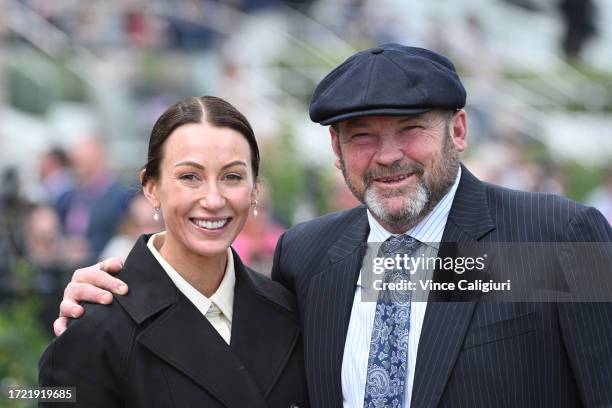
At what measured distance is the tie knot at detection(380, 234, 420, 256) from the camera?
11.1 feet

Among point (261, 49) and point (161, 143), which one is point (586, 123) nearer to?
point (261, 49)

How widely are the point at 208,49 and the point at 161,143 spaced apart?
10.3 meters

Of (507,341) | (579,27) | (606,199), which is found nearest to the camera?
(507,341)

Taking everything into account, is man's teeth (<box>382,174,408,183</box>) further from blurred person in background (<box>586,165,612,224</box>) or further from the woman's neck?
blurred person in background (<box>586,165,612,224</box>)

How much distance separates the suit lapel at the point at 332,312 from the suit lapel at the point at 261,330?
7cm

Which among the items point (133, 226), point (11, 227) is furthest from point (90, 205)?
point (133, 226)

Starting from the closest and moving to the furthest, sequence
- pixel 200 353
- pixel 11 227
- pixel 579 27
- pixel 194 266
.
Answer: pixel 200 353 → pixel 194 266 → pixel 11 227 → pixel 579 27

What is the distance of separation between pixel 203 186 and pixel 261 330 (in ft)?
1.68

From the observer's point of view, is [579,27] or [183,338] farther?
[579,27]

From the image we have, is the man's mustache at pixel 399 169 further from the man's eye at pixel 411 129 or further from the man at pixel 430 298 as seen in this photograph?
the man's eye at pixel 411 129

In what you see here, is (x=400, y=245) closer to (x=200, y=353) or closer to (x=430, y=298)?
(x=430, y=298)

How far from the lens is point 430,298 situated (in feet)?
10.8

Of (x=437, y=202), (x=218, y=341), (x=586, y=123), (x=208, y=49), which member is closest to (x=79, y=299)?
(x=218, y=341)

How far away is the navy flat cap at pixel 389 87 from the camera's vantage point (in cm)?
321
